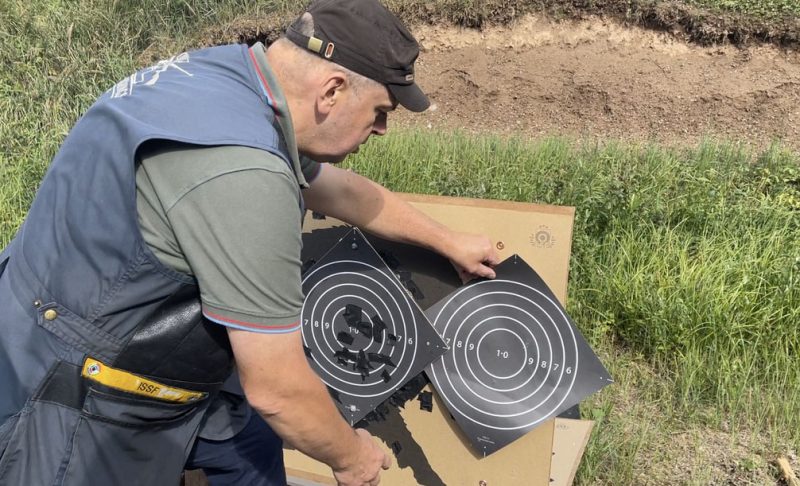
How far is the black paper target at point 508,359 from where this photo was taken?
209 cm

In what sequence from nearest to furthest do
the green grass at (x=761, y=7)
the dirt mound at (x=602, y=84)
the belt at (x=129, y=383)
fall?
the belt at (x=129, y=383) → the dirt mound at (x=602, y=84) → the green grass at (x=761, y=7)

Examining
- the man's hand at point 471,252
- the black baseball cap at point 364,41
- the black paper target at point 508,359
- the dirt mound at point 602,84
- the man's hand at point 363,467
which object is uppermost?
the black baseball cap at point 364,41

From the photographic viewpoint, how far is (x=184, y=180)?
47.7 inches

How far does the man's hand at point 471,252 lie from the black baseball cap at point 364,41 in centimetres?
71

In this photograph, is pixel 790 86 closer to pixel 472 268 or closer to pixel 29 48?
pixel 472 268

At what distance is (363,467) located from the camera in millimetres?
1610

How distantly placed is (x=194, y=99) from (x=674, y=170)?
9.82 feet

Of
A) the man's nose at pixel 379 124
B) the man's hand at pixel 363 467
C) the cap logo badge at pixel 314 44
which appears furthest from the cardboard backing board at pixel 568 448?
the cap logo badge at pixel 314 44

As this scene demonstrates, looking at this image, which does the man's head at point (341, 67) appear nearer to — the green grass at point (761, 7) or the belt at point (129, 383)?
the belt at point (129, 383)

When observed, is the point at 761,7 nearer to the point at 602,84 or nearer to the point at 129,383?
the point at 602,84

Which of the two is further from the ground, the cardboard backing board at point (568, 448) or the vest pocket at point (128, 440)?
the vest pocket at point (128, 440)

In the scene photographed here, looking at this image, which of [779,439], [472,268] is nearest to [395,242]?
[472,268]

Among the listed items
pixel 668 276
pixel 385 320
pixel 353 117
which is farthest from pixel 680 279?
pixel 353 117

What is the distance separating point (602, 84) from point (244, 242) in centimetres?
536
